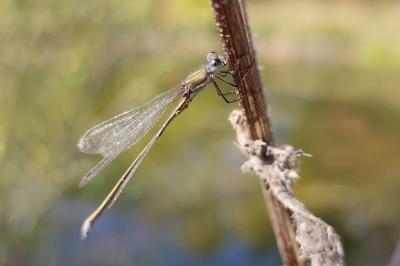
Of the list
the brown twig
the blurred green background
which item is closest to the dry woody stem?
the brown twig

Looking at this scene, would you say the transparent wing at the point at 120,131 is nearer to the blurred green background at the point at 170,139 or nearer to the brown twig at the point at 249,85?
the blurred green background at the point at 170,139

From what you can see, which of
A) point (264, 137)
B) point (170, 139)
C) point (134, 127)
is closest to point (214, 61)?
point (264, 137)

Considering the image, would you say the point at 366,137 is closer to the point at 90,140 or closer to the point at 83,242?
the point at 83,242

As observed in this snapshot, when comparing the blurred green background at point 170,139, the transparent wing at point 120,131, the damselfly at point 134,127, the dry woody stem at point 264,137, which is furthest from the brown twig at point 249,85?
the transparent wing at point 120,131

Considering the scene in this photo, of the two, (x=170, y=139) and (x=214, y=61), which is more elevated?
(x=214, y=61)

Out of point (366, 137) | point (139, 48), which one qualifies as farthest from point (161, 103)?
point (366, 137)

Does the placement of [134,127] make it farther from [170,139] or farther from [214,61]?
[170,139]

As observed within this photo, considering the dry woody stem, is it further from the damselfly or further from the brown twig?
the damselfly
